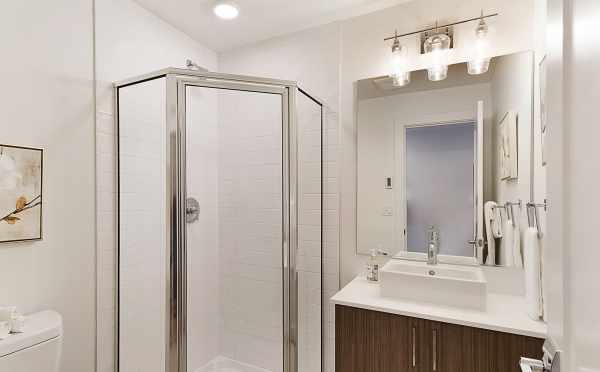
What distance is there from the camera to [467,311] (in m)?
1.47

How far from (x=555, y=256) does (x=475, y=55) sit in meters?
1.54

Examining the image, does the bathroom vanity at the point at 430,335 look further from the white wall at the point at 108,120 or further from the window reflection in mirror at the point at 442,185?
the white wall at the point at 108,120

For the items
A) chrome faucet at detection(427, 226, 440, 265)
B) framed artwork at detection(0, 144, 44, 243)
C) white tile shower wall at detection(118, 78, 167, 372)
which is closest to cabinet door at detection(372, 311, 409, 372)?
chrome faucet at detection(427, 226, 440, 265)

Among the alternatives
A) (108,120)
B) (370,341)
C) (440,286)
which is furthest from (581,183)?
(108,120)

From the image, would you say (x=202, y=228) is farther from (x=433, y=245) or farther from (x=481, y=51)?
(x=481, y=51)

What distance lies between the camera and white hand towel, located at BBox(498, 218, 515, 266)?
165 cm

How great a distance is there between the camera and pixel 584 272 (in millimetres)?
442

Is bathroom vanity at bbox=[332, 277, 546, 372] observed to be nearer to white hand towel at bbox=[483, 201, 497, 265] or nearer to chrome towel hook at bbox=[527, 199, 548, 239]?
white hand towel at bbox=[483, 201, 497, 265]

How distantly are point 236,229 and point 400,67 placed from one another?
1362 millimetres

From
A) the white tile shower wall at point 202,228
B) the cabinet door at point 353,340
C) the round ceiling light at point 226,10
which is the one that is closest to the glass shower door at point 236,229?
the white tile shower wall at point 202,228

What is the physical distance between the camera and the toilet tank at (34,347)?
120 centimetres

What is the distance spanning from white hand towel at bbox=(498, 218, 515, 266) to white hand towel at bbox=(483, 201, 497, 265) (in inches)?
1.4

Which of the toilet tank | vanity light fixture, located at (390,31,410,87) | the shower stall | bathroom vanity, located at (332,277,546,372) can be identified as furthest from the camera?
vanity light fixture, located at (390,31,410,87)

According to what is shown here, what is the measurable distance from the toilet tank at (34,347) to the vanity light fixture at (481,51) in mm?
2413
